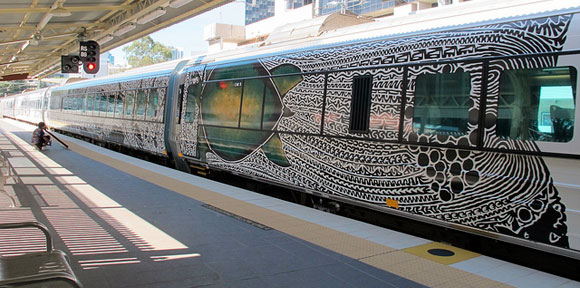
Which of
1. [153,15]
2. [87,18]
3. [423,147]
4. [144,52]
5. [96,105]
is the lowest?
[423,147]

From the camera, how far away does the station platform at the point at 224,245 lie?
159 inches

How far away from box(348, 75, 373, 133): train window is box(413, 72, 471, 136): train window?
809 mm

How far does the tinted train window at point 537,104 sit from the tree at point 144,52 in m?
86.1

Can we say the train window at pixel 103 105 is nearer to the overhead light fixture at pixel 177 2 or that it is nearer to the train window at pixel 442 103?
the overhead light fixture at pixel 177 2

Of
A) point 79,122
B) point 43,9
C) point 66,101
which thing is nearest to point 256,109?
point 43,9

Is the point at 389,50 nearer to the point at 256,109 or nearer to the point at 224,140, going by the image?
the point at 256,109

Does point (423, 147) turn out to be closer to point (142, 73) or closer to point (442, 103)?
point (442, 103)

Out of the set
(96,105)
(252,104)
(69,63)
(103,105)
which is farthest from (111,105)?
(252,104)

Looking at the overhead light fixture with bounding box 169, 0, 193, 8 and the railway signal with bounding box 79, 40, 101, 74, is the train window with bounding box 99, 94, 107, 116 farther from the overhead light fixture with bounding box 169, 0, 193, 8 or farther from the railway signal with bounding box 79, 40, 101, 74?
the overhead light fixture with bounding box 169, 0, 193, 8

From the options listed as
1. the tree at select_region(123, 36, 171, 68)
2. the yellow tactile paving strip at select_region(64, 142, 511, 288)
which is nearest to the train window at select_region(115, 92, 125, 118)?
the yellow tactile paving strip at select_region(64, 142, 511, 288)

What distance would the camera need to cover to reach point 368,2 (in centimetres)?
5534

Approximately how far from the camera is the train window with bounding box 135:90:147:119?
47.9ft

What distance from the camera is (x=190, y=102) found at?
11609mm

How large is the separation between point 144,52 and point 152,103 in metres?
78.1
